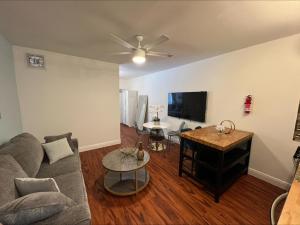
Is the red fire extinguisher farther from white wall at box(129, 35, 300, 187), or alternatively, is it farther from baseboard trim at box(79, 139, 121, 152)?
baseboard trim at box(79, 139, 121, 152)

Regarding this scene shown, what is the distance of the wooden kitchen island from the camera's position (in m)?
1.98

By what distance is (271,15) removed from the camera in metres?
1.63

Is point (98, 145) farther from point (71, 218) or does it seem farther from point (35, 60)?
point (71, 218)

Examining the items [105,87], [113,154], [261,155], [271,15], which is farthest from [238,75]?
[105,87]

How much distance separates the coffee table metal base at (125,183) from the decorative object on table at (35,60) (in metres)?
2.66

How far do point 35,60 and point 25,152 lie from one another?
2.09 metres

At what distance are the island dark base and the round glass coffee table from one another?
77cm

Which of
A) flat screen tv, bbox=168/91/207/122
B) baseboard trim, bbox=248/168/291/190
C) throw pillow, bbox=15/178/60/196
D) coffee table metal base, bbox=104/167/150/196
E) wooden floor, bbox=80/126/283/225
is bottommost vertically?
wooden floor, bbox=80/126/283/225

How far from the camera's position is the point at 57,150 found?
226cm

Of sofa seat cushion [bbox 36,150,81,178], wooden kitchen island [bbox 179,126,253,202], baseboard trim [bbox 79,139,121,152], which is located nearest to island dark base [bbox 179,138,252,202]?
wooden kitchen island [bbox 179,126,253,202]

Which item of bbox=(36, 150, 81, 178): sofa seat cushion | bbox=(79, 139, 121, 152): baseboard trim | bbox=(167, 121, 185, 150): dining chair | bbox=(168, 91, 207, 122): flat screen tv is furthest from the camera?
bbox=(167, 121, 185, 150): dining chair

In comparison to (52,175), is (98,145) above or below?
below

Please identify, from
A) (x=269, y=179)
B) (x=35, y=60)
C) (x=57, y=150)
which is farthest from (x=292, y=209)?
(x=35, y=60)

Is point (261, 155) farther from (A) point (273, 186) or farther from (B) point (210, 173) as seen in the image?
(B) point (210, 173)
